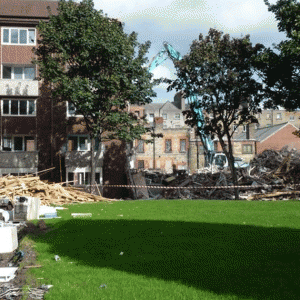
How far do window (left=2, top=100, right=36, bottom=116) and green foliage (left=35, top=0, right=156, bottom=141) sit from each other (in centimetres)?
776

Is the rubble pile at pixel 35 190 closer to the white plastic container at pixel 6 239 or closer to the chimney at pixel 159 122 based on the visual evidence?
the white plastic container at pixel 6 239

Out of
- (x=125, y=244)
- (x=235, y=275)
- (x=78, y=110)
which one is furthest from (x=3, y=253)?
(x=78, y=110)

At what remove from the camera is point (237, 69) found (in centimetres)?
3381

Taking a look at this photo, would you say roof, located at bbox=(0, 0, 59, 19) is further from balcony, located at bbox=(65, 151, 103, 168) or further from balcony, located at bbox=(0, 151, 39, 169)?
balcony, located at bbox=(65, 151, 103, 168)

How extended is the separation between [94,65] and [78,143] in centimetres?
1063

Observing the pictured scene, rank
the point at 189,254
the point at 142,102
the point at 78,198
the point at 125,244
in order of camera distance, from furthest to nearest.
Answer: the point at 142,102, the point at 78,198, the point at 125,244, the point at 189,254

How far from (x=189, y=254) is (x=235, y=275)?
6.05 ft

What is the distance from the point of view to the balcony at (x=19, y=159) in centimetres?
4109

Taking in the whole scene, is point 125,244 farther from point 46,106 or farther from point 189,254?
point 46,106

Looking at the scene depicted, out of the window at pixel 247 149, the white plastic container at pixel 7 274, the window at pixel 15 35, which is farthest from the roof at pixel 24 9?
the window at pixel 247 149

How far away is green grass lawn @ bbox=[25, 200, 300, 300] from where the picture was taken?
596 centimetres

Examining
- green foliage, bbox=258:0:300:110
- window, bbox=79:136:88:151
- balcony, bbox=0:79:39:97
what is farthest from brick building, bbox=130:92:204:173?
green foliage, bbox=258:0:300:110

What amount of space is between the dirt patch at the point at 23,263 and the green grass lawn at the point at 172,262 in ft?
0.61

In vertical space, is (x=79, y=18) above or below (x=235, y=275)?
above
